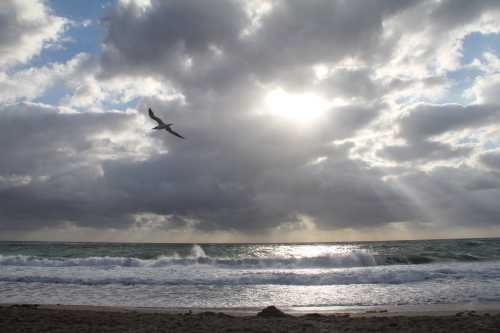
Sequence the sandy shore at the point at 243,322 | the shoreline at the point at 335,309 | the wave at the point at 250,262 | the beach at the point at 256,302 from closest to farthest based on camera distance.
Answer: the sandy shore at the point at 243,322 < the beach at the point at 256,302 < the shoreline at the point at 335,309 < the wave at the point at 250,262

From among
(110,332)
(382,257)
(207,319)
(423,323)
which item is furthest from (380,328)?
(382,257)

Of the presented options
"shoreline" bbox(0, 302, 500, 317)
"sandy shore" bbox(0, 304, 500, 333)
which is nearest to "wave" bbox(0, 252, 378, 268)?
"shoreline" bbox(0, 302, 500, 317)

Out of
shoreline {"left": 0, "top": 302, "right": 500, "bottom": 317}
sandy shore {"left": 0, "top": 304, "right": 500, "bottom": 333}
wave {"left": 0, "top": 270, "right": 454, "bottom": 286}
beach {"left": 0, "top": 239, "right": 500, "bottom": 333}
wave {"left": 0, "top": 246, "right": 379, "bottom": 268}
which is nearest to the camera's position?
sandy shore {"left": 0, "top": 304, "right": 500, "bottom": 333}

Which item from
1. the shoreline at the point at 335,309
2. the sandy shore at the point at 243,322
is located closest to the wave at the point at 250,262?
the shoreline at the point at 335,309

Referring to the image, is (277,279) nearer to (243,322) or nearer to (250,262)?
(243,322)

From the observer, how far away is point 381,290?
52.9 feet

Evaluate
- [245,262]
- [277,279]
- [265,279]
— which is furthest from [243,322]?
[245,262]

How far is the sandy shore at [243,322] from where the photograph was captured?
8.94 meters

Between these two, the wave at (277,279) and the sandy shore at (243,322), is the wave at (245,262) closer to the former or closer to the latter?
the wave at (277,279)

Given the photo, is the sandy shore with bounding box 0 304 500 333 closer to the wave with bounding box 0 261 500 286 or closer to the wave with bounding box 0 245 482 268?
the wave with bounding box 0 261 500 286

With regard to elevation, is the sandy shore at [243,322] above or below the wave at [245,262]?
above

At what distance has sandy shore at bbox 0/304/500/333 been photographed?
352 inches

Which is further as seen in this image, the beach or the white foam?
the white foam

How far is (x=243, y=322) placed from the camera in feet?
32.0
